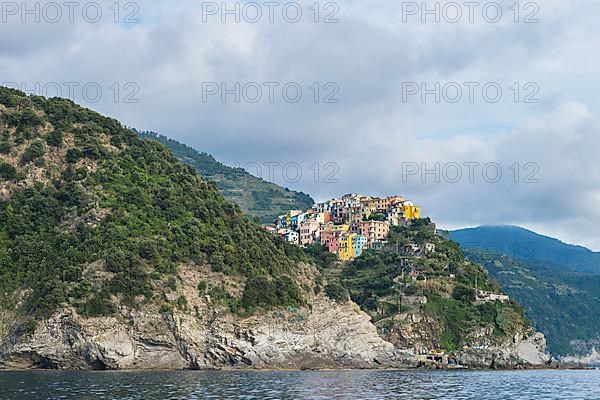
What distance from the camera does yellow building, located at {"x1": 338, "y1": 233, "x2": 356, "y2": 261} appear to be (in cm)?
14725

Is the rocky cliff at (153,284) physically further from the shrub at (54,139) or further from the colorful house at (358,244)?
the colorful house at (358,244)

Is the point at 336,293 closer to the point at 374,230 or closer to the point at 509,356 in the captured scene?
the point at 509,356

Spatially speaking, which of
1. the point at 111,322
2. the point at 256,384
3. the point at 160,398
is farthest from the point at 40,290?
the point at 160,398

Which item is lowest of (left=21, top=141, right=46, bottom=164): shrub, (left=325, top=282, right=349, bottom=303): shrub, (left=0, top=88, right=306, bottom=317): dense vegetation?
(left=325, top=282, right=349, bottom=303): shrub

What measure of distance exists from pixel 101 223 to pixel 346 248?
200ft

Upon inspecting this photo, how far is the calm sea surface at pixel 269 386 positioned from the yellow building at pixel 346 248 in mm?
61261

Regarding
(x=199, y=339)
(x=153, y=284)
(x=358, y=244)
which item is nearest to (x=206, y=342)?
(x=199, y=339)

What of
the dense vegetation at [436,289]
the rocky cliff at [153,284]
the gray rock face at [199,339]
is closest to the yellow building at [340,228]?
the dense vegetation at [436,289]

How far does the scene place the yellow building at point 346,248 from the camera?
14725 cm

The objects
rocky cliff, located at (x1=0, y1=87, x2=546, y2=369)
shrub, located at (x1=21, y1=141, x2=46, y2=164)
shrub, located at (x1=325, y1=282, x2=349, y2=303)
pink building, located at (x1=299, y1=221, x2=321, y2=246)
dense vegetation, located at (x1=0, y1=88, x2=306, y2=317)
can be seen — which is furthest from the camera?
pink building, located at (x1=299, y1=221, x2=321, y2=246)

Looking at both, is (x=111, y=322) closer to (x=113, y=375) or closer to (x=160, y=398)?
(x=113, y=375)

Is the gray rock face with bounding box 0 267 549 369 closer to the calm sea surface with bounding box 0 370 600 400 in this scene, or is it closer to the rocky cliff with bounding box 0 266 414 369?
the rocky cliff with bounding box 0 266 414 369

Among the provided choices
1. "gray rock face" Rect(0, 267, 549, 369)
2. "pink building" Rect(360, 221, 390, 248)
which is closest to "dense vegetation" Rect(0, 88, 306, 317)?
"gray rock face" Rect(0, 267, 549, 369)

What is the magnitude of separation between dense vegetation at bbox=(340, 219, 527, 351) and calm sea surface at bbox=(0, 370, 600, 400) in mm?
33747
